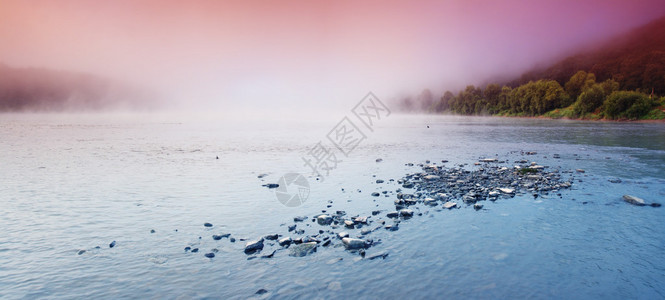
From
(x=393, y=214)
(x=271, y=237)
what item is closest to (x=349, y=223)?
(x=393, y=214)

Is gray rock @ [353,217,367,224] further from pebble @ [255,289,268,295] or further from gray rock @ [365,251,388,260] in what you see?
pebble @ [255,289,268,295]

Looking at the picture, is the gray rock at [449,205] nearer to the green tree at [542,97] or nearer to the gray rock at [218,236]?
the gray rock at [218,236]

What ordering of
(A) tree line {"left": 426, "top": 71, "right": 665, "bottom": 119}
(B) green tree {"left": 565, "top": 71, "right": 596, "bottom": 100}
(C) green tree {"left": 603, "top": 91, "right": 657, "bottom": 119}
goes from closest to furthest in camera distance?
(C) green tree {"left": 603, "top": 91, "right": 657, "bottom": 119} < (A) tree line {"left": 426, "top": 71, "right": 665, "bottom": 119} < (B) green tree {"left": 565, "top": 71, "right": 596, "bottom": 100}

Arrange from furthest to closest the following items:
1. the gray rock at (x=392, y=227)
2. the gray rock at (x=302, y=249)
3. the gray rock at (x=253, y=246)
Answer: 1. the gray rock at (x=392, y=227)
2. the gray rock at (x=253, y=246)
3. the gray rock at (x=302, y=249)

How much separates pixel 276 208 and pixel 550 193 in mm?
15905

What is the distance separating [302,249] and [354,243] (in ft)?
6.22

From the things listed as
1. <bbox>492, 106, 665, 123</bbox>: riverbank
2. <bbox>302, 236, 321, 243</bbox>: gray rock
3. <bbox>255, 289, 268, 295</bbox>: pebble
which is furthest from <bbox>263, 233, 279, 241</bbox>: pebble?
<bbox>492, 106, 665, 123</bbox>: riverbank

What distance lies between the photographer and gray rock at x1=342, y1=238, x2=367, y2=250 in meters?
12.5

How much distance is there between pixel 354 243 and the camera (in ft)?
41.3

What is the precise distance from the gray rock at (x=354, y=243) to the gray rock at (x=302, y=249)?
1.13 meters

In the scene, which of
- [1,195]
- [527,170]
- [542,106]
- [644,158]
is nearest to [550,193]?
[527,170]

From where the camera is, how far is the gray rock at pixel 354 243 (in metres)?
12.5

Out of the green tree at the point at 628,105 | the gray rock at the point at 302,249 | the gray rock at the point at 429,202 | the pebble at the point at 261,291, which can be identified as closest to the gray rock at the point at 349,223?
the gray rock at the point at 302,249

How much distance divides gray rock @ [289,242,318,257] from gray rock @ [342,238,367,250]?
1132 mm
